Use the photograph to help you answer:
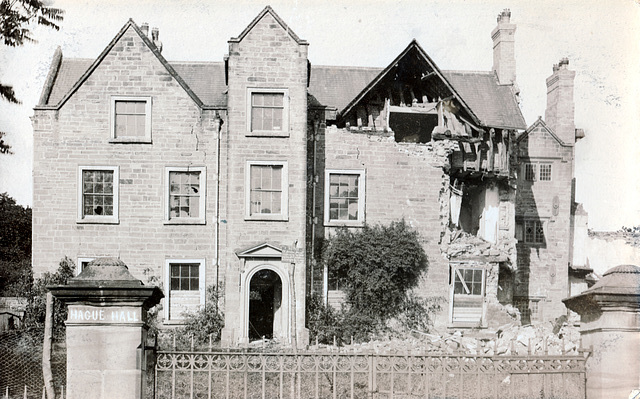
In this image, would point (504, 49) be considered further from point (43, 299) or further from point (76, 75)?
point (43, 299)

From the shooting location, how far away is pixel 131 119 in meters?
26.1

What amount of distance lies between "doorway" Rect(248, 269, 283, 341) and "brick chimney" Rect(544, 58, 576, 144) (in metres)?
17.3

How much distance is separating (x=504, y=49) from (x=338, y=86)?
28.2ft

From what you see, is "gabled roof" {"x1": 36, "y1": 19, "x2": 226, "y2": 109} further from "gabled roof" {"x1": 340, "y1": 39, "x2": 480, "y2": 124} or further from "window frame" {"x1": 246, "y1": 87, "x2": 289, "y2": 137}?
"gabled roof" {"x1": 340, "y1": 39, "x2": 480, "y2": 124}

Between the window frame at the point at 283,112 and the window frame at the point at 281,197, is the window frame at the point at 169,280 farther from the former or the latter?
the window frame at the point at 283,112

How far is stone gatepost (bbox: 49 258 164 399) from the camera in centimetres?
971

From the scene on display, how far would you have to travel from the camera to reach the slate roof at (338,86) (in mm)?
30062

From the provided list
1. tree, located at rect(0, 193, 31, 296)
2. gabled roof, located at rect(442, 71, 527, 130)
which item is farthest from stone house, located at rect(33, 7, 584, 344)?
tree, located at rect(0, 193, 31, 296)

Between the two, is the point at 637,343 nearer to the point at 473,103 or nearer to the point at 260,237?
the point at 260,237

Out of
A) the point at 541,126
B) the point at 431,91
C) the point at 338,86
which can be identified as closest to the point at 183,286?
the point at 338,86

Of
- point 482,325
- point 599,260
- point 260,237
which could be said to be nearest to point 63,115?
point 260,237

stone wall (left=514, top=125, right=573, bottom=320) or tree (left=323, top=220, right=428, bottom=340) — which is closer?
tree (left=323, top=220, right=428, bottom=340)

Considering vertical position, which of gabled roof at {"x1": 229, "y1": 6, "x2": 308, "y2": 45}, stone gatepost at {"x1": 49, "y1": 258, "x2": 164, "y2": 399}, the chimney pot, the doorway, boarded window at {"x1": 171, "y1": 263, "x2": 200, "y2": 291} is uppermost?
the chimney pot

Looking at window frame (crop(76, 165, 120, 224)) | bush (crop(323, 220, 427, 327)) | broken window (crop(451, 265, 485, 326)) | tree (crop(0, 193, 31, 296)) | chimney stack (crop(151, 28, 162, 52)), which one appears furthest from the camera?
tree (crop(0, 193, 31, 296))
